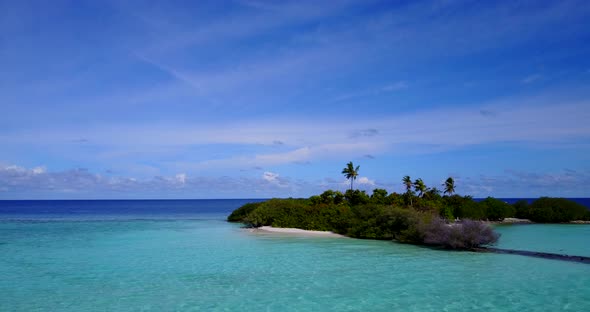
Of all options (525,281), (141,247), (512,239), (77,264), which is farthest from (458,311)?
(512,239)

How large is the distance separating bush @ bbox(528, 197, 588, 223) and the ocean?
1308 inches

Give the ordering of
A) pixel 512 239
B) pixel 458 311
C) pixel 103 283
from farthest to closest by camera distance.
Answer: pixel 512 239
pixel 103 283
pixel 458 311

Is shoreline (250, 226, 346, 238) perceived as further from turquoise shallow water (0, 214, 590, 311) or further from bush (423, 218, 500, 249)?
bush (423, 218, 500, 249)

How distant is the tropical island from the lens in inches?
1271

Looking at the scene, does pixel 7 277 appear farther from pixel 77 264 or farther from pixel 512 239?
pixel 512 239

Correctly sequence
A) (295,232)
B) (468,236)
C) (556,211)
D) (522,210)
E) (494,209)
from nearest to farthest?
(468,236), (295,232), (494,209), (556,211), (522,210)

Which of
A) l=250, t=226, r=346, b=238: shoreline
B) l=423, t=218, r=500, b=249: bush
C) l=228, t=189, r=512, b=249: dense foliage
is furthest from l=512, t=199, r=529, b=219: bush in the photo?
l=423, t=218, r=500, b=249: bush

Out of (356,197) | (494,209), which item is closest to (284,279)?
(356,197)

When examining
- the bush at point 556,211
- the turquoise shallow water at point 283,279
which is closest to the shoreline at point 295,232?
the turquoise shallow water at point 283,279

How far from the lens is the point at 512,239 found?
4100 centimetres

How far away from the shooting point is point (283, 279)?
21.1 metres

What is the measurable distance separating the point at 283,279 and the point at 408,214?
60.4 feet

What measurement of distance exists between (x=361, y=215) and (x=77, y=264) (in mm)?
25071

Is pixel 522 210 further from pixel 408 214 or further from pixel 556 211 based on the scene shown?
pixel 408 214
